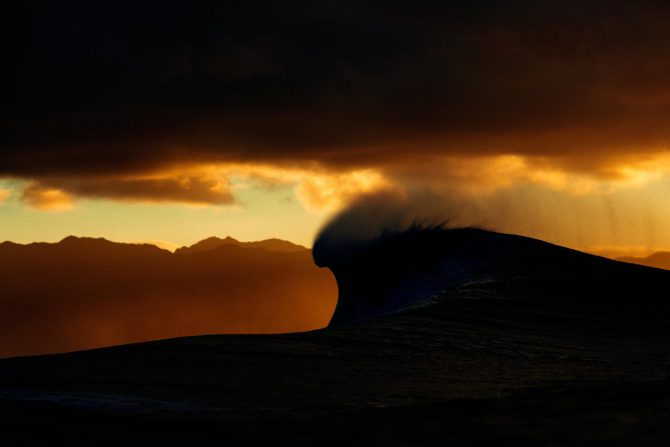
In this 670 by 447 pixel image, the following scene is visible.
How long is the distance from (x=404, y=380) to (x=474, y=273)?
43.2 feet

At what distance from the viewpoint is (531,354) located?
37.9ft

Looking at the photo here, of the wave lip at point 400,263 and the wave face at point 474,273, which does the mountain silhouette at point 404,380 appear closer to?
the wave face at point 474,273

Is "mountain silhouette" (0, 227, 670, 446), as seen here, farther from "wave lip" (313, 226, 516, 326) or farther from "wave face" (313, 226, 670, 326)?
"wave lip" (313, 226, 516, 326)

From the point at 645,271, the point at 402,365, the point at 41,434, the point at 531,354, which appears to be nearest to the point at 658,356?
the point at 531,354

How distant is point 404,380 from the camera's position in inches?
353

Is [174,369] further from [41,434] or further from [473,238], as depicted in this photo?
[473,238]

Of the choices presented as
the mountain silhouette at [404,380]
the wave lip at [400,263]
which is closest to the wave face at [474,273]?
the wave lip at [400,263]

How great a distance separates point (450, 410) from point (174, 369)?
3701mm


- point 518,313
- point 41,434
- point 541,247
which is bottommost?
point 41,434

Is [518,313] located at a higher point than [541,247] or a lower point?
lower

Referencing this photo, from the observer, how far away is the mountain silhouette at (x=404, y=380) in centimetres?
539

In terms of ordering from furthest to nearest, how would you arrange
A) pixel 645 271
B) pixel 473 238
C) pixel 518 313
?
pixel 473 238, pixel 645 271, pixel 518 313

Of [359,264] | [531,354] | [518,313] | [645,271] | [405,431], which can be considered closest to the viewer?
[405,431]

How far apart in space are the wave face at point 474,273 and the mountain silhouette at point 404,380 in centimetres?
15
